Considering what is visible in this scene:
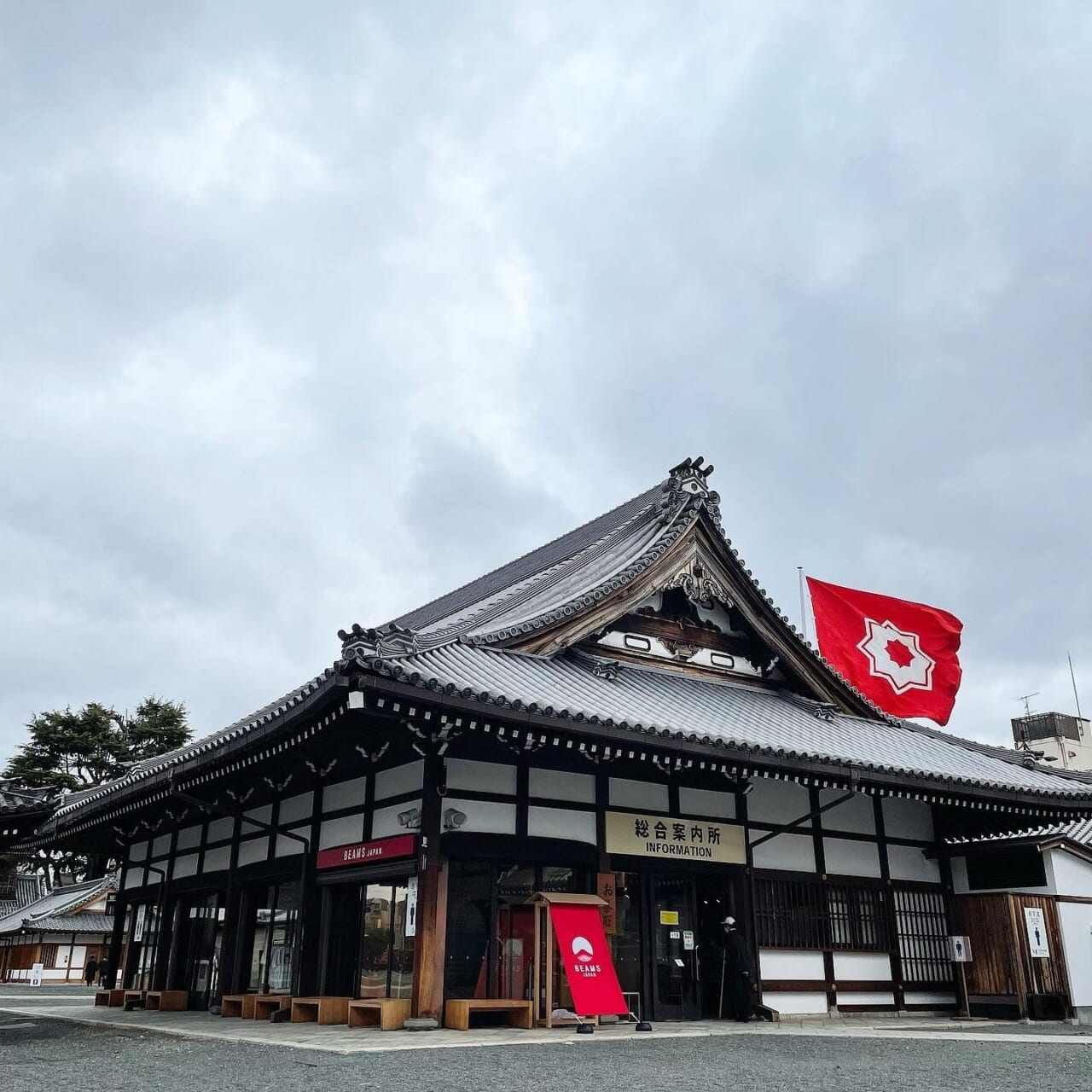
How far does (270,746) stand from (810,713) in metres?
9.55

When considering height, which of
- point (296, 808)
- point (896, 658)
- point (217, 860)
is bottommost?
point (217, 860)

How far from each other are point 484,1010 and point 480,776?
9.09 feet

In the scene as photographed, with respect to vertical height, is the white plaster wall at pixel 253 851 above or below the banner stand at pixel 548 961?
above

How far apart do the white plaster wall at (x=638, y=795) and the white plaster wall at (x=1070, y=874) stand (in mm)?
6540

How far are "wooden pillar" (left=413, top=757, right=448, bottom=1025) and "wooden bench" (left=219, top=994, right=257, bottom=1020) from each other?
13.3 feet

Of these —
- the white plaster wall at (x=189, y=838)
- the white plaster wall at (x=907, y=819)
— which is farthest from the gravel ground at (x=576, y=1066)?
the white plaster wall at (x=189, y=838)

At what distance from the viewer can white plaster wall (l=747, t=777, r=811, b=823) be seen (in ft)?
50.3

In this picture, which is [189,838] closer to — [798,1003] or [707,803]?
[707,803]

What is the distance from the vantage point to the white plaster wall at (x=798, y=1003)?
A: 14.3 m

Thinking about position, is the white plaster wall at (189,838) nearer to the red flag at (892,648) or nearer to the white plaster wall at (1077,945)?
the red flag at (892,648)

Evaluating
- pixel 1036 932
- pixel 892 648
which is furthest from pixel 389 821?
pixel 892 648

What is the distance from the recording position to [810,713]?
1772cm

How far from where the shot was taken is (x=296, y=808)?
15.6 meters

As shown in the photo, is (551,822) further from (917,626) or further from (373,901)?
(917,626)
